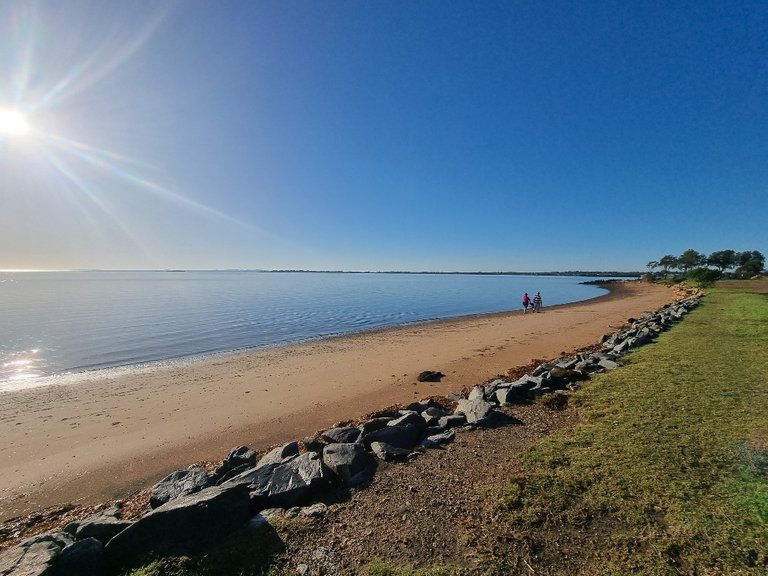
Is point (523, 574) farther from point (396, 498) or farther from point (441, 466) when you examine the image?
point (441, 466)

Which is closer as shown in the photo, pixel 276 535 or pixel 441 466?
pixel 276 535

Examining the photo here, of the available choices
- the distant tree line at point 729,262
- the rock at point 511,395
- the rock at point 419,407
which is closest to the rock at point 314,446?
the rock at point 419,407

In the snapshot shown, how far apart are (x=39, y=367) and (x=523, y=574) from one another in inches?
917

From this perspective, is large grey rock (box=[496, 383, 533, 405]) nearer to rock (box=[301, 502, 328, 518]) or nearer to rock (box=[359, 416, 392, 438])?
rock (box=[359, 416, 392, 438])

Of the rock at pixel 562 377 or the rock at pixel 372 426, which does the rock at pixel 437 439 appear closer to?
the rock at pixel 372 426

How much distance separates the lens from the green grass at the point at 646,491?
3.76 m

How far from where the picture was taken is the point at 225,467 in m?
6.85

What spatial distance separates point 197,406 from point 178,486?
6738 millimetres

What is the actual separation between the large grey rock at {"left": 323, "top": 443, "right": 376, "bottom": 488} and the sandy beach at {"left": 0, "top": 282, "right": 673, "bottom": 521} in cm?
370

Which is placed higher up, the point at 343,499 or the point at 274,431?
the point at 343,499

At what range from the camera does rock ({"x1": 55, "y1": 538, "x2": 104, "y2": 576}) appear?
3773 millimetres

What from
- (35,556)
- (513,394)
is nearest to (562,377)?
(513,394)

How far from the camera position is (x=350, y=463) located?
5.73 m

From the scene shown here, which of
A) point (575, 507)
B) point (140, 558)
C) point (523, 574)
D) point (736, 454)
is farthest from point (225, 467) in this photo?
point (736, 454)
